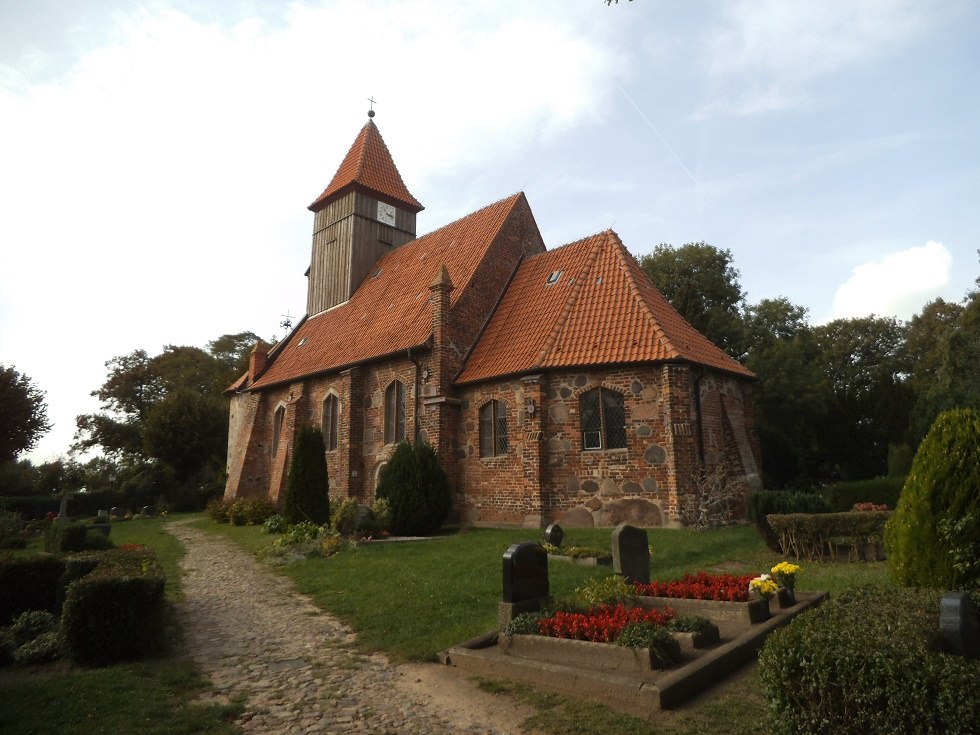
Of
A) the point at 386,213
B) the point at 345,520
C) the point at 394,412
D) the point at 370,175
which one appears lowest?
the point at 345,520

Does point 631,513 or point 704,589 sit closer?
point 704,589

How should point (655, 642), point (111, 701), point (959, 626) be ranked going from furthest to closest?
point (655, 642)
point (111, 701)
point (959, 626)

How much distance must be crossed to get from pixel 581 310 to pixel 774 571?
1085 cm

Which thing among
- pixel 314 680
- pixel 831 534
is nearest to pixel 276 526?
pixel 314 680

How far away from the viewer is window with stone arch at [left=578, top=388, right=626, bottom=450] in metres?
15.7

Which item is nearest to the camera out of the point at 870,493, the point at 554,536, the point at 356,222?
the point at 554,536

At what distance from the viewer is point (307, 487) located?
16000mm

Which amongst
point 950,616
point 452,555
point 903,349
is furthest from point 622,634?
point 903,349

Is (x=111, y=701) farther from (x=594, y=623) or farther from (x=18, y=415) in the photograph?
(x=18, y=415)

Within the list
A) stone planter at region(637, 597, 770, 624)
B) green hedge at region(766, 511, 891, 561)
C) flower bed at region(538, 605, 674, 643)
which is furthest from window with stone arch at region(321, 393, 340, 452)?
flower bed at region(538, 605, 674, 643)

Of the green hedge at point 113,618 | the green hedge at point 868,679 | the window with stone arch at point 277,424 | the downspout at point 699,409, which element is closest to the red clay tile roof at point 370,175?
the window with stone arch at point 277,424

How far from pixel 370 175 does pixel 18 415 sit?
20.1 m

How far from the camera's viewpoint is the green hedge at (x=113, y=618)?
21.5ft

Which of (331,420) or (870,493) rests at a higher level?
(331,420)
